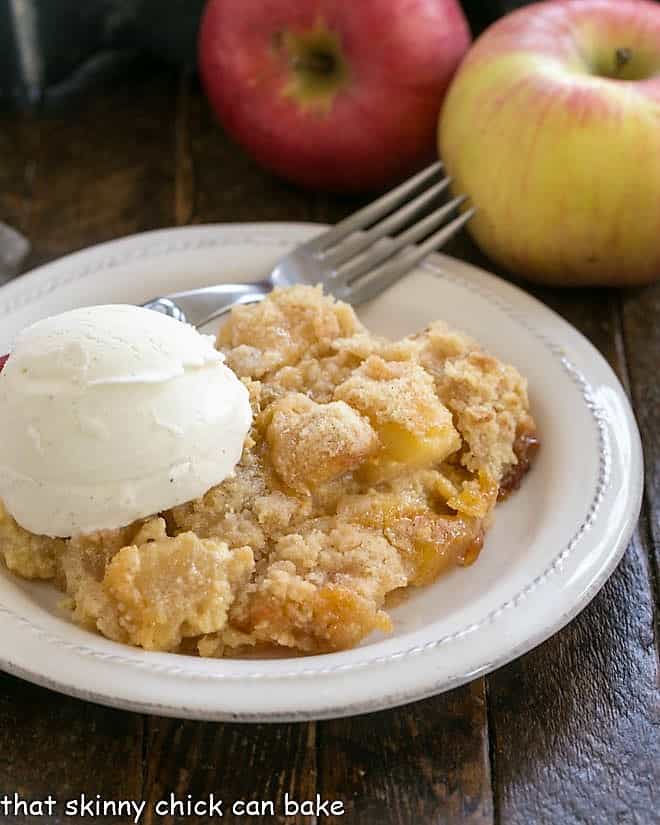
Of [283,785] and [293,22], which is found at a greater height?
[293,22]

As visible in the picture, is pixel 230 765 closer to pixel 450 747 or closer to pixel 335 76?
pixel 450 747

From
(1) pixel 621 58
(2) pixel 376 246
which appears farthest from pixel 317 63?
(1) pixel 621 58

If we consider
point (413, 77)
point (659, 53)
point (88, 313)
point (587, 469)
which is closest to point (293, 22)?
point (413, 77)

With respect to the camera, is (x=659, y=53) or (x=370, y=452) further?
(x=659, y=53)

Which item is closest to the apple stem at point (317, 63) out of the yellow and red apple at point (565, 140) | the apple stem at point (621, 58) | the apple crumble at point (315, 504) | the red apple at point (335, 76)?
the red apple at point (335, 76)

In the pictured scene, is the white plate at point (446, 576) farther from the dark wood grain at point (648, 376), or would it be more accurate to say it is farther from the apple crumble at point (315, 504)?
the dark wood grain at point (648, 376)

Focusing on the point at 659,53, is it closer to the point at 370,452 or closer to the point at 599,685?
the point at 370,452
